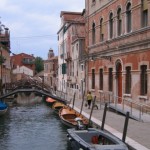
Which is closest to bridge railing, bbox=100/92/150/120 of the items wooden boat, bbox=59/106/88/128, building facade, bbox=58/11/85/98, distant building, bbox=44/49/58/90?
wooden boat, bbox=59/106/88/128

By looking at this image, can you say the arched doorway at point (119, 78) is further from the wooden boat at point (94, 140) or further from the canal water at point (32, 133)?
the wooden boat at point (94, 140)

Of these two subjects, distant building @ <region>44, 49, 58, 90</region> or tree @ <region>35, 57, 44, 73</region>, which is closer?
distant building @ <region>44, 49, 58, 90</region>

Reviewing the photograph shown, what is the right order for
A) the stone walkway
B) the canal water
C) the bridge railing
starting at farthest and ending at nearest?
the bridge railing
the canal water
the stone walkway

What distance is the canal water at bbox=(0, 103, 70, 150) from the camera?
18391mm

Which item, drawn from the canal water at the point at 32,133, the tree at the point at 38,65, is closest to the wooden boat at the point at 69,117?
the canal water at the point at 32,133

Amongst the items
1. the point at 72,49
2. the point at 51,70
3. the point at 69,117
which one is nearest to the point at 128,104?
the point at 69,117

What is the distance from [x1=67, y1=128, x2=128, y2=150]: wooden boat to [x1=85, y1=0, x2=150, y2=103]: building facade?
23.1 feet

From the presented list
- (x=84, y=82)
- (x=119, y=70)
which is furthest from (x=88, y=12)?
(x=119, y=70)

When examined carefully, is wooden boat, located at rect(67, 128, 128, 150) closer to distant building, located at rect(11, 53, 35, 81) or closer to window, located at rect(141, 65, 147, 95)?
window, located at rect(141, 65, 147, 95)

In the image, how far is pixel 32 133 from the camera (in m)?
22.4

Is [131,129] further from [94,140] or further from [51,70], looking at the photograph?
[51,70]

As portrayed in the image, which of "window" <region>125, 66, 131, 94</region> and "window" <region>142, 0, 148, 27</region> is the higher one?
"window" <region>142, 0, 148, 27</region>

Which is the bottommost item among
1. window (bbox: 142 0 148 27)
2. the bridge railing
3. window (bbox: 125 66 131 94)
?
the bridge railing

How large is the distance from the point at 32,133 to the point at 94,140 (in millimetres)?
7359
